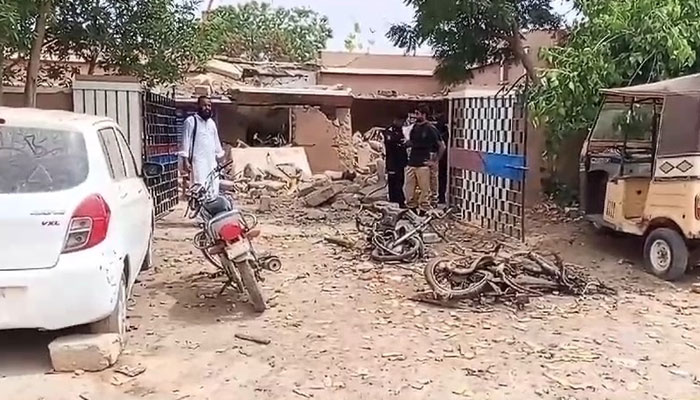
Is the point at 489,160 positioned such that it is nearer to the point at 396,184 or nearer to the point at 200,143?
the point at 396,184

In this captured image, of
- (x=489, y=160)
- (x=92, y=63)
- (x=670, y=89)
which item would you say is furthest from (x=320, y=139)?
(x=670, y=89)

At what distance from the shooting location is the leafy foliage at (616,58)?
9359 millimetres

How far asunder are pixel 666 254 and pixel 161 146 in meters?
7.46

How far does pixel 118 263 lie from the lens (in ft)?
16.2

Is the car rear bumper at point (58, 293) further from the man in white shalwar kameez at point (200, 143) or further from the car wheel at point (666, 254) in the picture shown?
the man in white shalwar kameez at point (200, 143)

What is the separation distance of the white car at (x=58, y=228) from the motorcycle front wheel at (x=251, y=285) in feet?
3.62

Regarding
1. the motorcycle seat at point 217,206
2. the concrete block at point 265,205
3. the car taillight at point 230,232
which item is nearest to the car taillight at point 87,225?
the car taillight at point 230,232

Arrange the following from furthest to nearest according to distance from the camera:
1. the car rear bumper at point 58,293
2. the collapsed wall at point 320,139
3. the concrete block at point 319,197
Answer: the collapsed wall at point 320,139 → the concrete block at point 319,197 → the car rear bumper at point 58,293

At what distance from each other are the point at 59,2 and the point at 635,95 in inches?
297

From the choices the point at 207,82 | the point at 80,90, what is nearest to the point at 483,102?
the point at 80,90

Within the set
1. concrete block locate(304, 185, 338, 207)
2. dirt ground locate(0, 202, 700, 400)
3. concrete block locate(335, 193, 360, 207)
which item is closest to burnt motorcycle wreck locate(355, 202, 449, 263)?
dirt ground locate(0, 202, 700, 400)

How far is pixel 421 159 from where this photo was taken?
11781 mm

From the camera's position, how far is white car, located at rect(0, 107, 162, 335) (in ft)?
14.7

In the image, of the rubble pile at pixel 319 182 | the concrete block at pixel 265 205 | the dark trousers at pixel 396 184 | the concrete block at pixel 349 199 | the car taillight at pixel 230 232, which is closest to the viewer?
the car taillight at pixel 230 232
